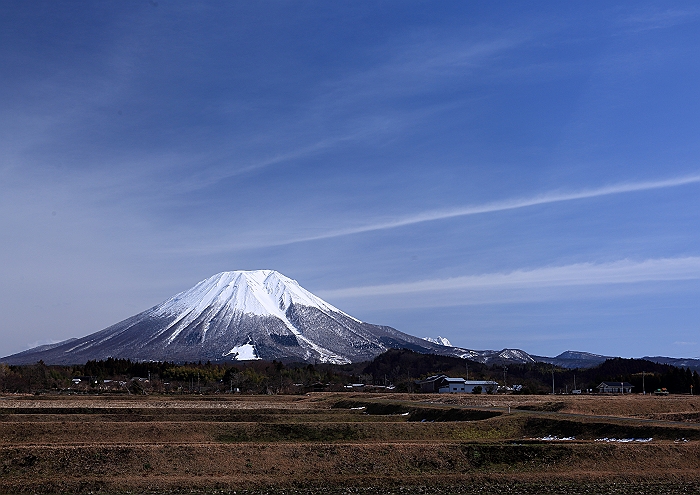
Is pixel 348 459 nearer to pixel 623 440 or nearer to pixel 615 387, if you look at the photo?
pixel 623 440

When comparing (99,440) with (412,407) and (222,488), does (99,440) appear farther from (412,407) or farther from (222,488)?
(412,407)

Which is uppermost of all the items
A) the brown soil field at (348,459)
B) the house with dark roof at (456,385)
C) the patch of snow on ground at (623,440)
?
the house with dark roof at (456,385)

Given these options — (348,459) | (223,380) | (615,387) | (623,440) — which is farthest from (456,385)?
(348,459)

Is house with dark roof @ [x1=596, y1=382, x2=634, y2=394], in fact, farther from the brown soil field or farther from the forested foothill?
the brown soil field

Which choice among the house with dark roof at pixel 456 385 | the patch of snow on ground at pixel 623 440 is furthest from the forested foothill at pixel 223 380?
the patch of snow on ground at pixel 623 440

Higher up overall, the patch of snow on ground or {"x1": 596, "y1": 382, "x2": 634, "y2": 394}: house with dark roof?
{"x1": 596, "y1": 382, "x2": 634, "y2": 394}: house with dark roof

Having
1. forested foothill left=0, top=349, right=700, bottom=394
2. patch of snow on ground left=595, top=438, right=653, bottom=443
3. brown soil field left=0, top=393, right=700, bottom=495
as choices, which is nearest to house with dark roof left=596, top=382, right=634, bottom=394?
forested foothill left=0, top=349, right=700, bottom=394

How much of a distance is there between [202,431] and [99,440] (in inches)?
210

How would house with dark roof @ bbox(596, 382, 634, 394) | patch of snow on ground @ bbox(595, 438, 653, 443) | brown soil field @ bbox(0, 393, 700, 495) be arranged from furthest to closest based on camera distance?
1. house with dark roof @ bbox(596, 382, 634, 394)
2. patch of snow on ground @ bbox(595, 438, 653, 443)
3. brown soil field @ bbox(0, 393, 700, 495)

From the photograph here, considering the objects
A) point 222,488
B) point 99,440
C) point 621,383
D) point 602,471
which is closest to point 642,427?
point 602,471

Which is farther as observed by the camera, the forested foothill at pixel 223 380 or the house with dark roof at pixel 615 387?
the house with dark roof at pixel 615 387

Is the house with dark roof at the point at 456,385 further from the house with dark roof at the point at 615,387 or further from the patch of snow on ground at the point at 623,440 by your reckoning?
the patch of snow on ground at the point at 623,440

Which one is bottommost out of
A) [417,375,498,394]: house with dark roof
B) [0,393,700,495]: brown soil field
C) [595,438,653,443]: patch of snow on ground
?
[0,393,700,495]: brown soil field

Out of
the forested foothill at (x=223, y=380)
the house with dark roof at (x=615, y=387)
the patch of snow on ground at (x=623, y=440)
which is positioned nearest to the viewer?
the patch of snow on ground at (x=623, y=440)
